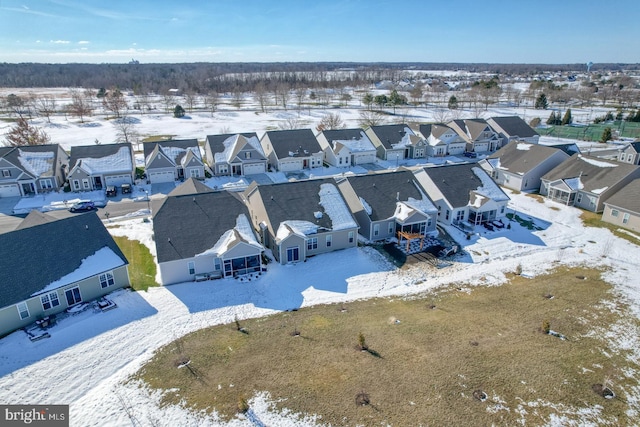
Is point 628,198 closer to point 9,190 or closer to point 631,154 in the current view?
point 631,154

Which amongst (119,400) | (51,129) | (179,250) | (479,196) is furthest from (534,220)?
(51,129)

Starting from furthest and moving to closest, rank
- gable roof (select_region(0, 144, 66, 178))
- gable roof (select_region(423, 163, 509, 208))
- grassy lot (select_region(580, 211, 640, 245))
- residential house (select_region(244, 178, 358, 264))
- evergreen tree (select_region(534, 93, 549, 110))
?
evergreen tree (select_region(534, 93, 549, 110)) → gable roof (select_region(0, 144, 66, 178)) → gable roof (select_region(423, 163, 509, 208)) → grassy lot (select_region(580, 211, 640, 245)) → residential house (select_region(244, 178, 358, 264))

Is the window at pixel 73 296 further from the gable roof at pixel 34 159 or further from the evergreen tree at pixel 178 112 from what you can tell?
the evergreen tree at pixel 178 112

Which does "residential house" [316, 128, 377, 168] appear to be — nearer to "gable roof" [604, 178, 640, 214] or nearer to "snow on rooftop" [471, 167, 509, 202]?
"snow on rooftop" [471, 167, 509, 202]

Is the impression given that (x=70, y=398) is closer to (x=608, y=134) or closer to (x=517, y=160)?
(x=517, y=160)

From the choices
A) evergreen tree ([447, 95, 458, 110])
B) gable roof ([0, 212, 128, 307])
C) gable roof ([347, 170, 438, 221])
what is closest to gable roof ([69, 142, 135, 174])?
gable roof ([0, 212, 128, 307])

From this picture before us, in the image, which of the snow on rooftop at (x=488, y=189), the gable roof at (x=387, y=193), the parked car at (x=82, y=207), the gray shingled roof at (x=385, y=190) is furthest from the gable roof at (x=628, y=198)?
the parked car at (x=82, y=207)

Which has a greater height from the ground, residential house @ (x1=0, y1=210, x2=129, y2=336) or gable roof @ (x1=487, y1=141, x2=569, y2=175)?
gable roof @ (x1=487, y1=141, x2=569, y2=175)
